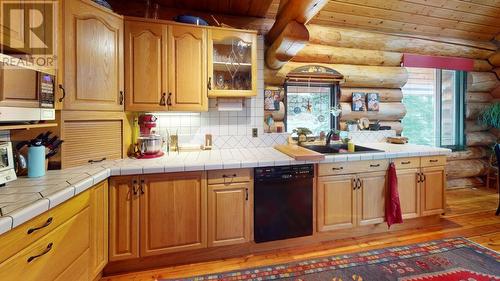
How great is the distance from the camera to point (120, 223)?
1.89 meters

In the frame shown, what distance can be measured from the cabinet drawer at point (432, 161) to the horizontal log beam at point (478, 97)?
7.15 ft

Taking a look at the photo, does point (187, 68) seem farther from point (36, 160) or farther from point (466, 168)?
point (466, 168)

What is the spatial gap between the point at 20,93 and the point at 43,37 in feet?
1.58

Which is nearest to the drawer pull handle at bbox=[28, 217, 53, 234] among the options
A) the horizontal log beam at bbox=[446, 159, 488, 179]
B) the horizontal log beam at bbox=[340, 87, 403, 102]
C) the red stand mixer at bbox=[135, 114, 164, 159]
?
the red stand mixer at bbox=[135, 114, 164, 159]

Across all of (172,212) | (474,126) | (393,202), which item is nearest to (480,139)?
(474,126)

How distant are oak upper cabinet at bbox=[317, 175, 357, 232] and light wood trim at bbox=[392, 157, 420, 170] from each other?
565mm

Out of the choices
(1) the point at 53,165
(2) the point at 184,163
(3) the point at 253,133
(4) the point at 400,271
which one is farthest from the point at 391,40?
(1) the point at 53,165

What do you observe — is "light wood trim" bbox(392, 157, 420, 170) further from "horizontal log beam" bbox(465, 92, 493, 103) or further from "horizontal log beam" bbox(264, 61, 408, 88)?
"horizontal log beam" bbox(465, 92, 493, 103)

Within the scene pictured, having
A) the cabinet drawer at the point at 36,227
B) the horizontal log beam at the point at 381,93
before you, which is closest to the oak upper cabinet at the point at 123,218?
the cabinet drawer at the point at 36,227

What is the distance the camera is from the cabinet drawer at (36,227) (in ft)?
3.21

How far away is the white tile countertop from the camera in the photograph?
1.10 metres

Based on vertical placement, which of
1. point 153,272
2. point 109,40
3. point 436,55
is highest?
point 436,55

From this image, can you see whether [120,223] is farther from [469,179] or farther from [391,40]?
[469,179]

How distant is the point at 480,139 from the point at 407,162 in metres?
2.72
